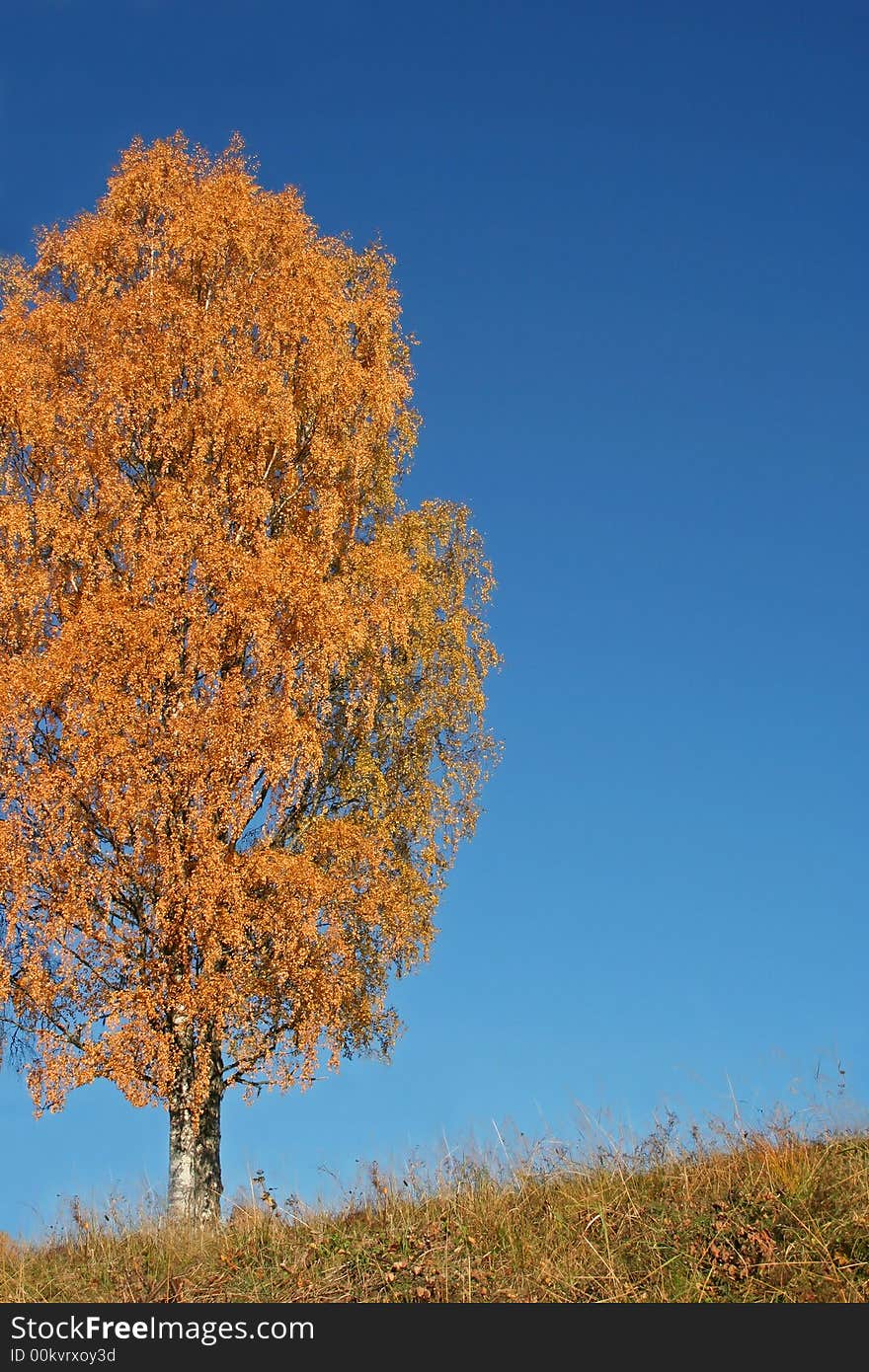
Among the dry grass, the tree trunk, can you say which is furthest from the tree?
the dry grass

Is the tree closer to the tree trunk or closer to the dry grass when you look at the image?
the tree trunk

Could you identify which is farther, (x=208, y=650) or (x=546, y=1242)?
(x=208, y=650)

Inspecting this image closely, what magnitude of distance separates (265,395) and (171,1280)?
12.7 metres

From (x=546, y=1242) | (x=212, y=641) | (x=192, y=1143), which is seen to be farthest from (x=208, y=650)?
(x=546, y=1242)

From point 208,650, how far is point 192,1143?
6.63 m

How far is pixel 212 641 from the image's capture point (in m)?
16.1

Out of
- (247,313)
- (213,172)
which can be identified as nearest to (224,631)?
(247,313)

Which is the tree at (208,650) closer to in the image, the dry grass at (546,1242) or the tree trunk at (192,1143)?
the tree trunk at (192,1143)

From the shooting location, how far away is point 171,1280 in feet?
30.9

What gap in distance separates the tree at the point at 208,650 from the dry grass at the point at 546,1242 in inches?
153

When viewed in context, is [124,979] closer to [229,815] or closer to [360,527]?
[229,815]

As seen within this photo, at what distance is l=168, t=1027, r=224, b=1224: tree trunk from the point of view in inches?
594

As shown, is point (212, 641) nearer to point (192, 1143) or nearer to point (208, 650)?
point (208, 650)

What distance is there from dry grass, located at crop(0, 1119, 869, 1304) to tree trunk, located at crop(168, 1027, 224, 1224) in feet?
11.1
